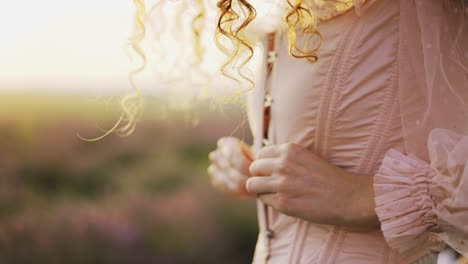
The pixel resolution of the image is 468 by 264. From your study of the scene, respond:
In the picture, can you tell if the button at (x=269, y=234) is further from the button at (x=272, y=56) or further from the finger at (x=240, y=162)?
the button at (x=272, y=56)

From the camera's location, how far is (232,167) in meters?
1.38

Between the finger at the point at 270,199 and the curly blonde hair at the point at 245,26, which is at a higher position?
the curly blonde hair at the point at 245,26

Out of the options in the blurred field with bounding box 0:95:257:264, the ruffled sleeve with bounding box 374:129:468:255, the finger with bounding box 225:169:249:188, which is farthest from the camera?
the blurred field with bounding box 0:95:257:264

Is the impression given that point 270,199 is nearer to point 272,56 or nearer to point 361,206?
point 361,206

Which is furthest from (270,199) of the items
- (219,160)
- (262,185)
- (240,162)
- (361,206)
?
(219,160)

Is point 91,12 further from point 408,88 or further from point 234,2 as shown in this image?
point 408,88

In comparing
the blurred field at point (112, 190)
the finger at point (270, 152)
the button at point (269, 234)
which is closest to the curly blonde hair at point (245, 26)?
the finger at point (270, 152)

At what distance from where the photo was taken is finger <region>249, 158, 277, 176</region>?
1086 mm

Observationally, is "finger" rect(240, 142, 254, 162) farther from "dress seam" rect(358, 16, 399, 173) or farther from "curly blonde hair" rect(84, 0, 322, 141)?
"dress seam" rect(358, 16, 399, 173)

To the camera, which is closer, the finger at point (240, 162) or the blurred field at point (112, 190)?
the finger at point (240, 162)

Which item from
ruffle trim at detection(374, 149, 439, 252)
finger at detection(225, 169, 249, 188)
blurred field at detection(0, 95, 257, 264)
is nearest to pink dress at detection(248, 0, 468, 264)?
Result: ruffle trim at detection(374, 149, 439, 252)

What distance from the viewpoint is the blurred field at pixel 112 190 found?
2.77 metres

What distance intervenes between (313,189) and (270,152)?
4.5 inches

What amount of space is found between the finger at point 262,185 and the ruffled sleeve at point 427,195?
18 cm
